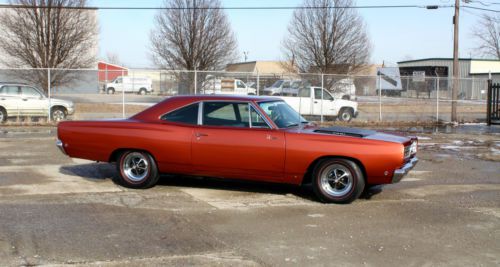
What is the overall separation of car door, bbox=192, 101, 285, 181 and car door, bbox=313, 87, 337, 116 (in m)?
→ 15.0

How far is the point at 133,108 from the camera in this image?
24328mm

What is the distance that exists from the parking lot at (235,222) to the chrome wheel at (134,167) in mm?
239

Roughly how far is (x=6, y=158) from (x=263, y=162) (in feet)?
20.8

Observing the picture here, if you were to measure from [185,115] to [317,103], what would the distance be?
593 inches

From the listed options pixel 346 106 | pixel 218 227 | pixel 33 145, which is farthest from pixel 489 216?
pixel 346 106

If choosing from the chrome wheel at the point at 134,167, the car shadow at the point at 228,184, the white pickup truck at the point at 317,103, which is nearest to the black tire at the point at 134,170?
the chrome wheel at the point at 134,167

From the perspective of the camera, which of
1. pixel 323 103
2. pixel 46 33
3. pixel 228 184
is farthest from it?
pixel 46 33

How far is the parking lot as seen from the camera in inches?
207

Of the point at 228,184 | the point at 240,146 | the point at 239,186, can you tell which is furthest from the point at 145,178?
the point at 240,146

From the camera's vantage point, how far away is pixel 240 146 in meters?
7.70

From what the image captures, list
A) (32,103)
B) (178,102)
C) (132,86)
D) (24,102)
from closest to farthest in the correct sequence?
(178,102) < (24,102) < (32,103) < (132,86)

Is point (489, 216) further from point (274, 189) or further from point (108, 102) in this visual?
point (108, 102)

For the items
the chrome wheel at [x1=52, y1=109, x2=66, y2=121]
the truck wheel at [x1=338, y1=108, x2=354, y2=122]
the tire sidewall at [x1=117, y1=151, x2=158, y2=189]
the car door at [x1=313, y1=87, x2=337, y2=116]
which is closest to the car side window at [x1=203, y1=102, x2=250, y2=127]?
the tire sidewall at [x1=117, y1=151, x2=158, y2=189]

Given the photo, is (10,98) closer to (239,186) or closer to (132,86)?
(132,86)
